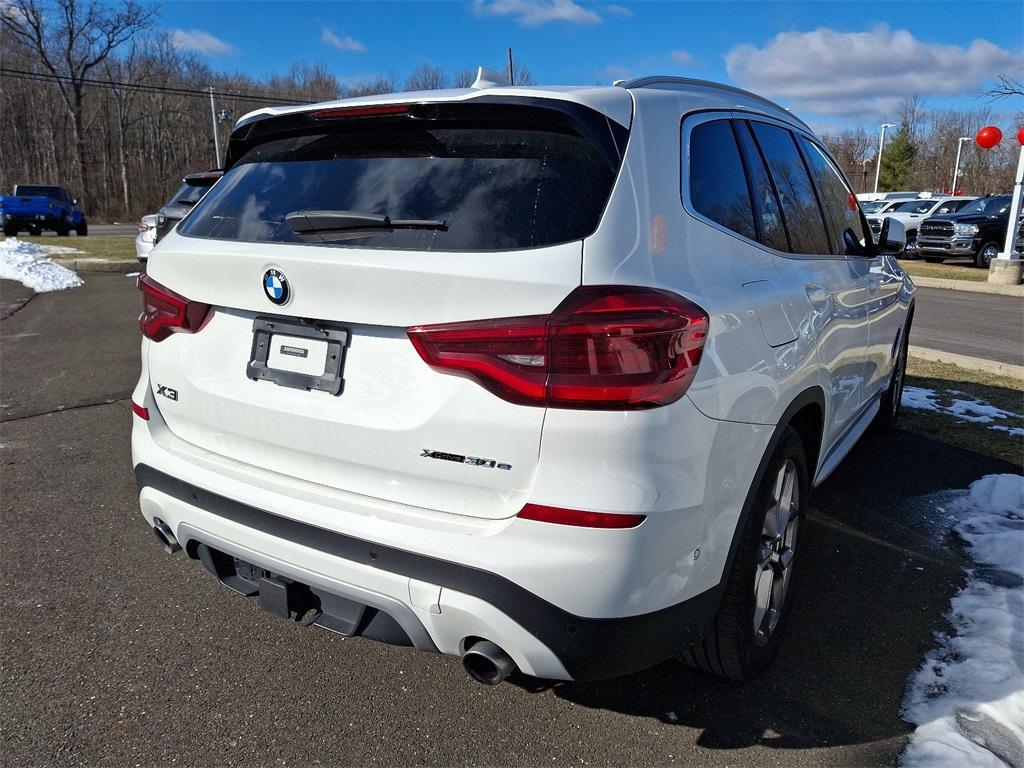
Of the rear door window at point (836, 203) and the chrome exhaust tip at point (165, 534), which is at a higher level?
the rear door window at point (836, 203)

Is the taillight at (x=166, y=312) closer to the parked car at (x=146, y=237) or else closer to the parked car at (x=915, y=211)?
the parked car at (x=146, y=237)

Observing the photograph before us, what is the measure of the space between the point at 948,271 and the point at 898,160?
59.0m

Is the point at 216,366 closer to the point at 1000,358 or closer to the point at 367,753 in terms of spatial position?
the point at 367,753

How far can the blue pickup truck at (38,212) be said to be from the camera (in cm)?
2392

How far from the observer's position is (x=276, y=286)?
211 centimetres

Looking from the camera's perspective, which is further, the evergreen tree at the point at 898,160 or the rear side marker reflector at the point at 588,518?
the evergreen tree at the point at 898,160

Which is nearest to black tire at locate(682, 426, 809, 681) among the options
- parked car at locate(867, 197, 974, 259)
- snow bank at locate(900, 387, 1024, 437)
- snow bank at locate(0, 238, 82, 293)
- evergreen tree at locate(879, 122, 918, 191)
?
snow bank at locate(900, 387, 1024, 437)

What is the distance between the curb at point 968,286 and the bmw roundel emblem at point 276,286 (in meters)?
14.8

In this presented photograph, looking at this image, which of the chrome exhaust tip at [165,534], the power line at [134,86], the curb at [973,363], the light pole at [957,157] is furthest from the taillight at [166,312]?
the light pole at [957,157]

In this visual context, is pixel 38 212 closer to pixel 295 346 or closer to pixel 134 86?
pixel 295 346

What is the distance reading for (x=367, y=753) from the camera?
2.27m

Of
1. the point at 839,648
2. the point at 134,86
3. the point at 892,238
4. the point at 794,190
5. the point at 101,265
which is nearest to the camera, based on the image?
the point at 839,648

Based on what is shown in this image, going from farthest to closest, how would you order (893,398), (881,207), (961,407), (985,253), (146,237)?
1. (881,207)
2. (985,253)
3. (146,237)
4. (961,407)
5. (893,398)

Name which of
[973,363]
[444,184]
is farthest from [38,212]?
[444,184]
